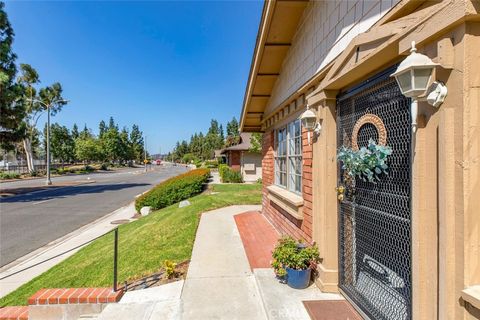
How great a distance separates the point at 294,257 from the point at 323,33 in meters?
3.39

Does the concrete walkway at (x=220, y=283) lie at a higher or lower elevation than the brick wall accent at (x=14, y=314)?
higher

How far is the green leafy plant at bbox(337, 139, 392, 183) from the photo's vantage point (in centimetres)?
288

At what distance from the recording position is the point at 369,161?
9.86 feet

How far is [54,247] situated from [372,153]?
947 cm

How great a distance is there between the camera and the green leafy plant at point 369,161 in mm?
2879

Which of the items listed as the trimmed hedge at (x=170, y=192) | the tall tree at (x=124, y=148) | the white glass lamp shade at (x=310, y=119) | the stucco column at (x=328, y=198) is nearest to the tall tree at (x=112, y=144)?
the tall tree at (x=124, y=148)

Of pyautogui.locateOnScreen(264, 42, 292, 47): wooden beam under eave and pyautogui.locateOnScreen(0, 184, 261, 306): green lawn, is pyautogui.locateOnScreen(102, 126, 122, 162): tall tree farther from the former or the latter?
pyautogui.locateOnScreen(264, 42, 292, 47): wooden beam under eave

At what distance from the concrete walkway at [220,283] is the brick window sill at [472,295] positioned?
7.43 ft

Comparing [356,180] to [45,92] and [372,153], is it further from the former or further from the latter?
[45,92]

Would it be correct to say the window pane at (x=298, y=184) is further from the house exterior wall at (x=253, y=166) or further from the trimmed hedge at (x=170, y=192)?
the house exterior wall at (x=253, y=166)

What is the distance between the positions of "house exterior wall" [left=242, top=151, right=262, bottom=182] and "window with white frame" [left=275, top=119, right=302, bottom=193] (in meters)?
15.5

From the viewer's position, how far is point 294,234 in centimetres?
565

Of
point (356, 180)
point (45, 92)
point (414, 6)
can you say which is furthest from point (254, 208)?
point (45, 92)

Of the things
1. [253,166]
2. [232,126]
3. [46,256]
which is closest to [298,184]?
[46,256]
